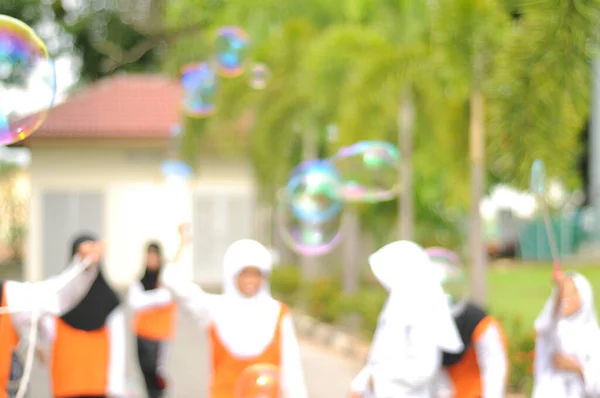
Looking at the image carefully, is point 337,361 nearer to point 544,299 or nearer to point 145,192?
point 544,299

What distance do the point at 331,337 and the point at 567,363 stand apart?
10.4 meters

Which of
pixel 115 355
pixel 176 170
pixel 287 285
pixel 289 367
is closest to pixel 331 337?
pixel 287 285

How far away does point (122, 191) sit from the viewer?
28.7m

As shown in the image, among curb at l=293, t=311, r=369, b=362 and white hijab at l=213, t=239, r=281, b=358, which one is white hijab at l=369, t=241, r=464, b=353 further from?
curb at l=293, t=311, r=369, b=362

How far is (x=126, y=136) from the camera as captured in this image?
2897 cm

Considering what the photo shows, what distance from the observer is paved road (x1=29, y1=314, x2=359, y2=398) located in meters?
11.9

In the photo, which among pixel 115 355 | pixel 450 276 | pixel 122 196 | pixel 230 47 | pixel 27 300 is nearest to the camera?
pixel 27 300

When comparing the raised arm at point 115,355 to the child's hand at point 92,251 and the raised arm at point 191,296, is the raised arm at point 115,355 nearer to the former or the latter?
the child's hand at point 92,251

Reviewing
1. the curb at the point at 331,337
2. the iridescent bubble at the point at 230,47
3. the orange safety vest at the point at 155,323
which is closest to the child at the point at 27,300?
the orange safety vest at the point at 155,323

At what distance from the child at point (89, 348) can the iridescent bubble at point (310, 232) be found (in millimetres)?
7951

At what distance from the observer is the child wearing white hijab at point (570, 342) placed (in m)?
6.18

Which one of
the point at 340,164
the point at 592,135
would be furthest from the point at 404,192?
the point at 592,135

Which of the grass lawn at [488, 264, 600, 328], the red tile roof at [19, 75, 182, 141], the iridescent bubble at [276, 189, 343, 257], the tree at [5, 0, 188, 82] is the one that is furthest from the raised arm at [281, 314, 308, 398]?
the tree at [5, 0, 188, 82]

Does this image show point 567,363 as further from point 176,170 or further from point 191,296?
point 176,170
